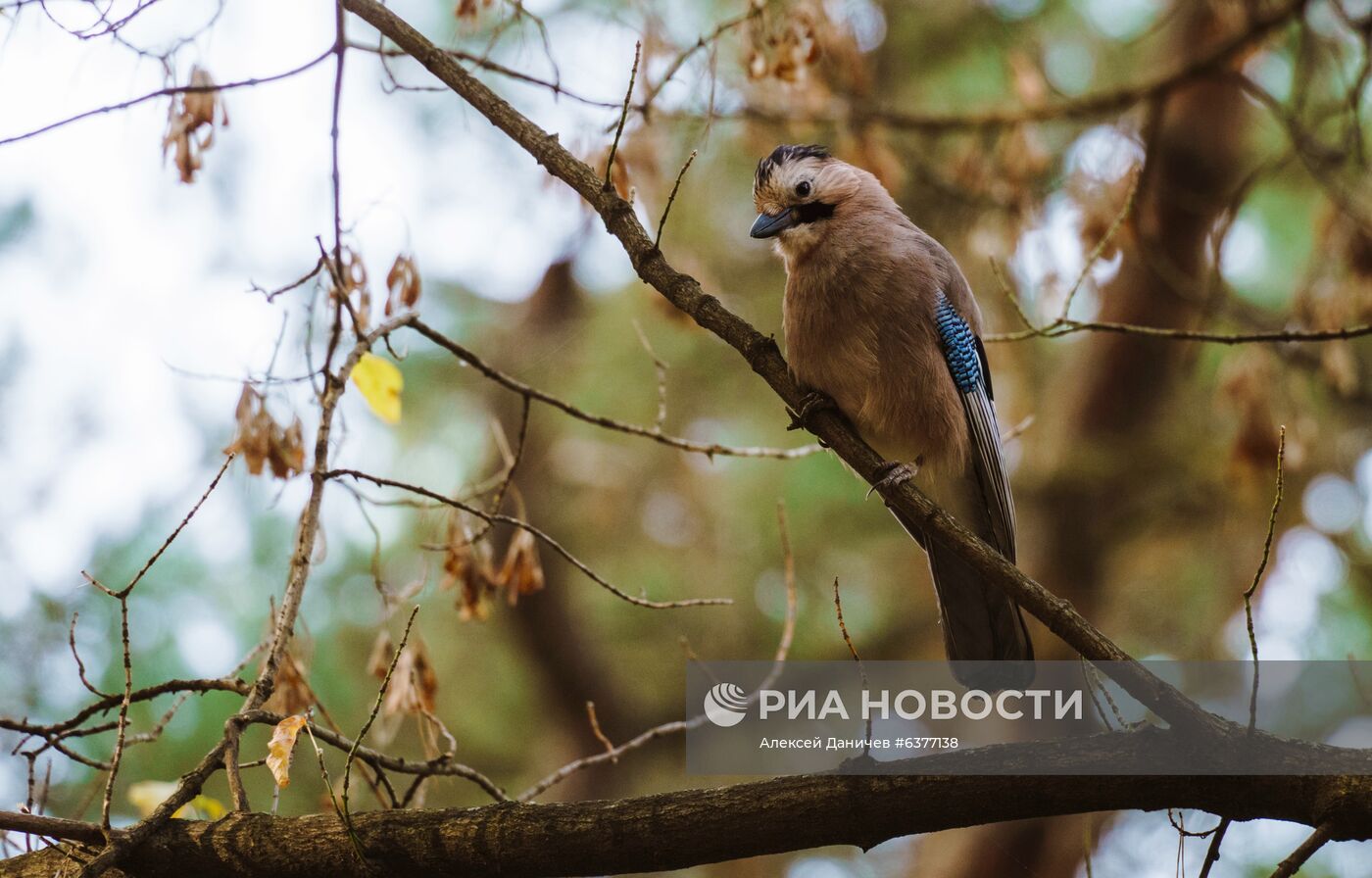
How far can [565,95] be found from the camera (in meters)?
3.10

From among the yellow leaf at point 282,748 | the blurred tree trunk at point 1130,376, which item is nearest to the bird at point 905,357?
the yellow leaf at point 282,748

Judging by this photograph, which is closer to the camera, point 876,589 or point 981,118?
point 981,118

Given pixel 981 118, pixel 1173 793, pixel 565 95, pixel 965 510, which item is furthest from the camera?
pixel 981 118

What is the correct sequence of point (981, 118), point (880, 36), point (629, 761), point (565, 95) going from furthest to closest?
point (629, 761)
point (880, 36)
point (981, 118)
point (565, 95)

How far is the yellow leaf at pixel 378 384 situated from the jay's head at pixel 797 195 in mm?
1164

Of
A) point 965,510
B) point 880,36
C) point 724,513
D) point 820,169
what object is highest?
point 880,36

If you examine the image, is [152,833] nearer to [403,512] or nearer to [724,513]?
[403,512]

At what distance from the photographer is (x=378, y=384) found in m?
3.35

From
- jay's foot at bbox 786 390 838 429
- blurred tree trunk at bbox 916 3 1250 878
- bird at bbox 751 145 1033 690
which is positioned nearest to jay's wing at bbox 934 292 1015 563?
bird at bbox 751 145 1033 690

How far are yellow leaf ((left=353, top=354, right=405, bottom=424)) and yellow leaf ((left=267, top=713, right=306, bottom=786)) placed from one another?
1.05 meters

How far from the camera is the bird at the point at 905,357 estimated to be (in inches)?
146

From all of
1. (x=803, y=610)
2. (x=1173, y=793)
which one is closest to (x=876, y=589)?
(x=803, y=610)

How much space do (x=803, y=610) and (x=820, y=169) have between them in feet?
11.8

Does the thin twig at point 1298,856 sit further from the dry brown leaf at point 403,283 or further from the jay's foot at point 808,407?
the dry brown leaf at point 403,283
